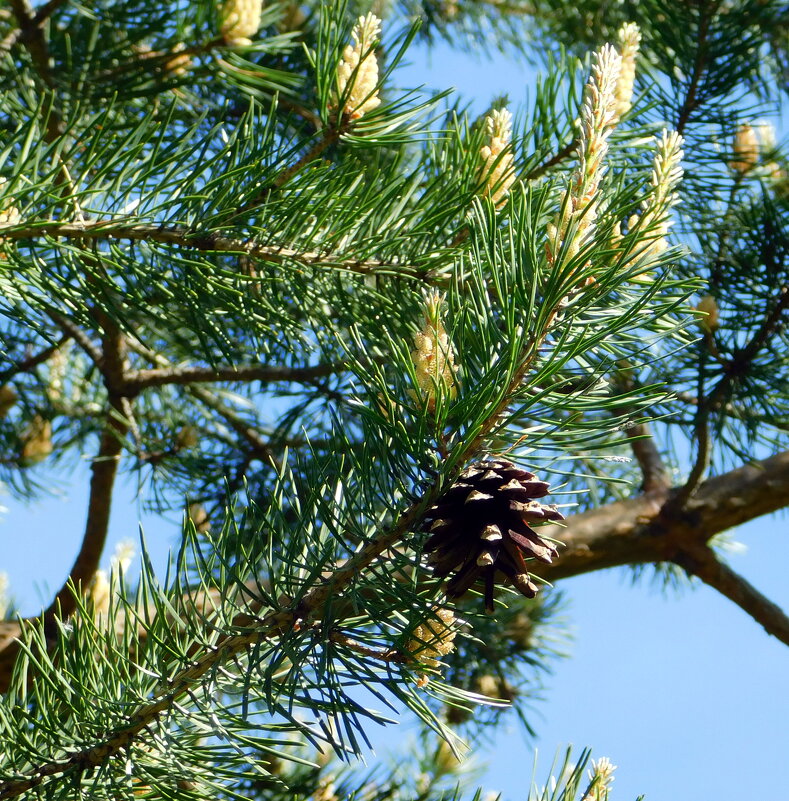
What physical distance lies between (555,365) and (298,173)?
1.17 ft

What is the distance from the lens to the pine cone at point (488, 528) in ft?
1.76

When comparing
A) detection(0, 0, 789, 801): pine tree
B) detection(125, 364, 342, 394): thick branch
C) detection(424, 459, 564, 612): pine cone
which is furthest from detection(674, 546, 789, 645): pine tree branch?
detection(424, 459, 564, 612): pine cone

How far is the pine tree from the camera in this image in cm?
56

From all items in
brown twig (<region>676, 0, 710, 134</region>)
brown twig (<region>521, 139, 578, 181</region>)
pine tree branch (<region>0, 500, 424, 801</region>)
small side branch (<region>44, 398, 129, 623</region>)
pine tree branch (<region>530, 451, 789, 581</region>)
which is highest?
brown twig (<region>676, 0, 710, 134</region>)

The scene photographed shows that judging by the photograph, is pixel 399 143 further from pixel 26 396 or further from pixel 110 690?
pixel 26 396

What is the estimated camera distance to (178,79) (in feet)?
4.00

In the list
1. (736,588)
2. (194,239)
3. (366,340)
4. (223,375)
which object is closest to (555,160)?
(366,340)

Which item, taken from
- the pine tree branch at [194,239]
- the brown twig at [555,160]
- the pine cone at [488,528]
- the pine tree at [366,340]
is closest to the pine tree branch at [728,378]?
the pine tree at [366,340]

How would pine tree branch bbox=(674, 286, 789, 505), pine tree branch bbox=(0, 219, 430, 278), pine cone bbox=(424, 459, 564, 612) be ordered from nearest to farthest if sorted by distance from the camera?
pine cone bbox=(424, 459, 564, 612) → pine tree branch bbox=(0, 219, 430, 278) → pine tree branch bbox=(674, 286, 789, 505)

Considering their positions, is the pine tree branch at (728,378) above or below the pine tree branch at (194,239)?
above

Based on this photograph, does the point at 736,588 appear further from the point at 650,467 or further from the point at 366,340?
the point at 366,340

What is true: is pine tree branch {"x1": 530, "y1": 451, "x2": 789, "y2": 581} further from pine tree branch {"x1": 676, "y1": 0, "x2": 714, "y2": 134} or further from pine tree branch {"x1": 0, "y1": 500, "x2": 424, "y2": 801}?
pine tree branch {"x1": 0, "y1": 500, "x2": 424, "y2": 801}

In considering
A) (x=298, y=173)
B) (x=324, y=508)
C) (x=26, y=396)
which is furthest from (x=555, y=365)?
(x=26, y=396)

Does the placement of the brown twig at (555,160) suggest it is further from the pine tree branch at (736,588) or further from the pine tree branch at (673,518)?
the pine tree branch at (736,588)
